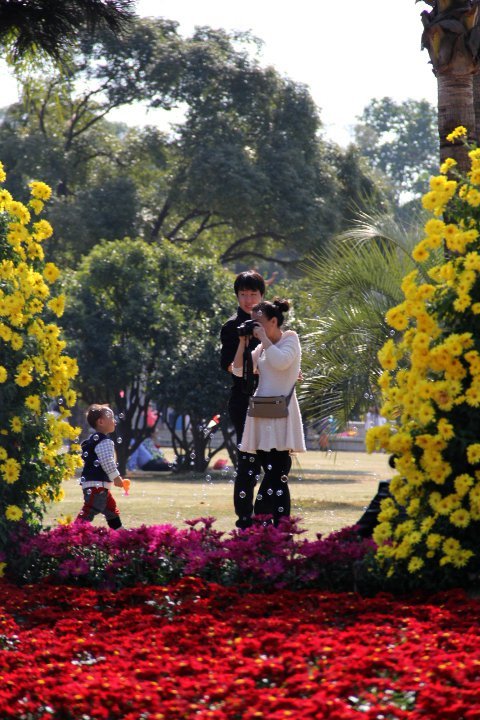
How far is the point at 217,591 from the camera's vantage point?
4.93 meters

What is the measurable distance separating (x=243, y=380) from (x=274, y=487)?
0.73m

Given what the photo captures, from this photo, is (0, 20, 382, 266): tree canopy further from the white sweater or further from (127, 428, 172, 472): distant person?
the white sweater

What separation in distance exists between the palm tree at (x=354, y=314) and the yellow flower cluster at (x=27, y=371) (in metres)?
6.11

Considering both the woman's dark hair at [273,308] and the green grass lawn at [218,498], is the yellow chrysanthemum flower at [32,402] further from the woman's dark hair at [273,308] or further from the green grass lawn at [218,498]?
the woman's dark hair at [273,308]

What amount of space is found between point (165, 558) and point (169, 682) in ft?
6.72

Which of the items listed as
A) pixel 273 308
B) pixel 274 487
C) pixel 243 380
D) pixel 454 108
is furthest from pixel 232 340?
pixel 454 108

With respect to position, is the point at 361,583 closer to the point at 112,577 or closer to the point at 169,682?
the point at 112,577

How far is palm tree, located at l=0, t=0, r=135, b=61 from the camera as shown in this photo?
667cm

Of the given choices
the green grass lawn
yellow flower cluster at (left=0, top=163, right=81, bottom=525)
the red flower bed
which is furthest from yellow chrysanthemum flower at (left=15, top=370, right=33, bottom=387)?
the red flower bed

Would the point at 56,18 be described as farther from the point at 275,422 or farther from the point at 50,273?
the point at 275,422

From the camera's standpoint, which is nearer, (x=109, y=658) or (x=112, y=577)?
(x=109, y=658)

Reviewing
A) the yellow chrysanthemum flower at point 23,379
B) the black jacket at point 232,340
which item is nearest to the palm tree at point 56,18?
the black jacket at point 232,340

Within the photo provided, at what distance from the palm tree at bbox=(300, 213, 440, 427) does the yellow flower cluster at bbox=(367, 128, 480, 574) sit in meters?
7.03

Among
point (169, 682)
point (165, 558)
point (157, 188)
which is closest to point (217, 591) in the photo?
point (165, 558)
